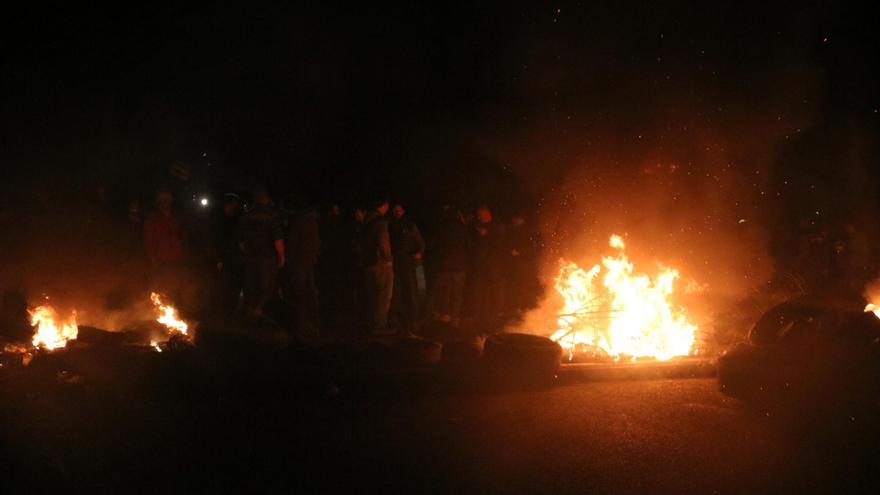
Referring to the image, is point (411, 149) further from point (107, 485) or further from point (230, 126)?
point (107, 485)

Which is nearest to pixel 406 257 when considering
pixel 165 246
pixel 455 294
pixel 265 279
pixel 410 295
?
pixel 410 295

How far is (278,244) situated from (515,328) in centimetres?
379

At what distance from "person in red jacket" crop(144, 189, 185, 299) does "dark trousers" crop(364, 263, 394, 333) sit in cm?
270

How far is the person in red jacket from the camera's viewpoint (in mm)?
9016

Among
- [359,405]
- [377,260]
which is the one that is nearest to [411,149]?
[377,260]

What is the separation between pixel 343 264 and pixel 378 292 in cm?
104

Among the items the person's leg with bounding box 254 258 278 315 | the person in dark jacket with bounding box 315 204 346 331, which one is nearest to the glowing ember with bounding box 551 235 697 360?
the person in dark jacket with bounding box 315 204 346 331

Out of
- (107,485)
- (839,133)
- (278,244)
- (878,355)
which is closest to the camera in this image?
(107,485)

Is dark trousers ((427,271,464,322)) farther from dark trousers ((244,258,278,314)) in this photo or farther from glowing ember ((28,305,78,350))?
glowing ember ((28,305,78,350))

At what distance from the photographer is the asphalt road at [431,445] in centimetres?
477

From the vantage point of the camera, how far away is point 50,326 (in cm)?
898

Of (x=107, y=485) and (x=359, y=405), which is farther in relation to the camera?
(x=359, y=405)

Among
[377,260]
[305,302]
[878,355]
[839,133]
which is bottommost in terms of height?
[878,355]

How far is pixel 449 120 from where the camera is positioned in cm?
1509
